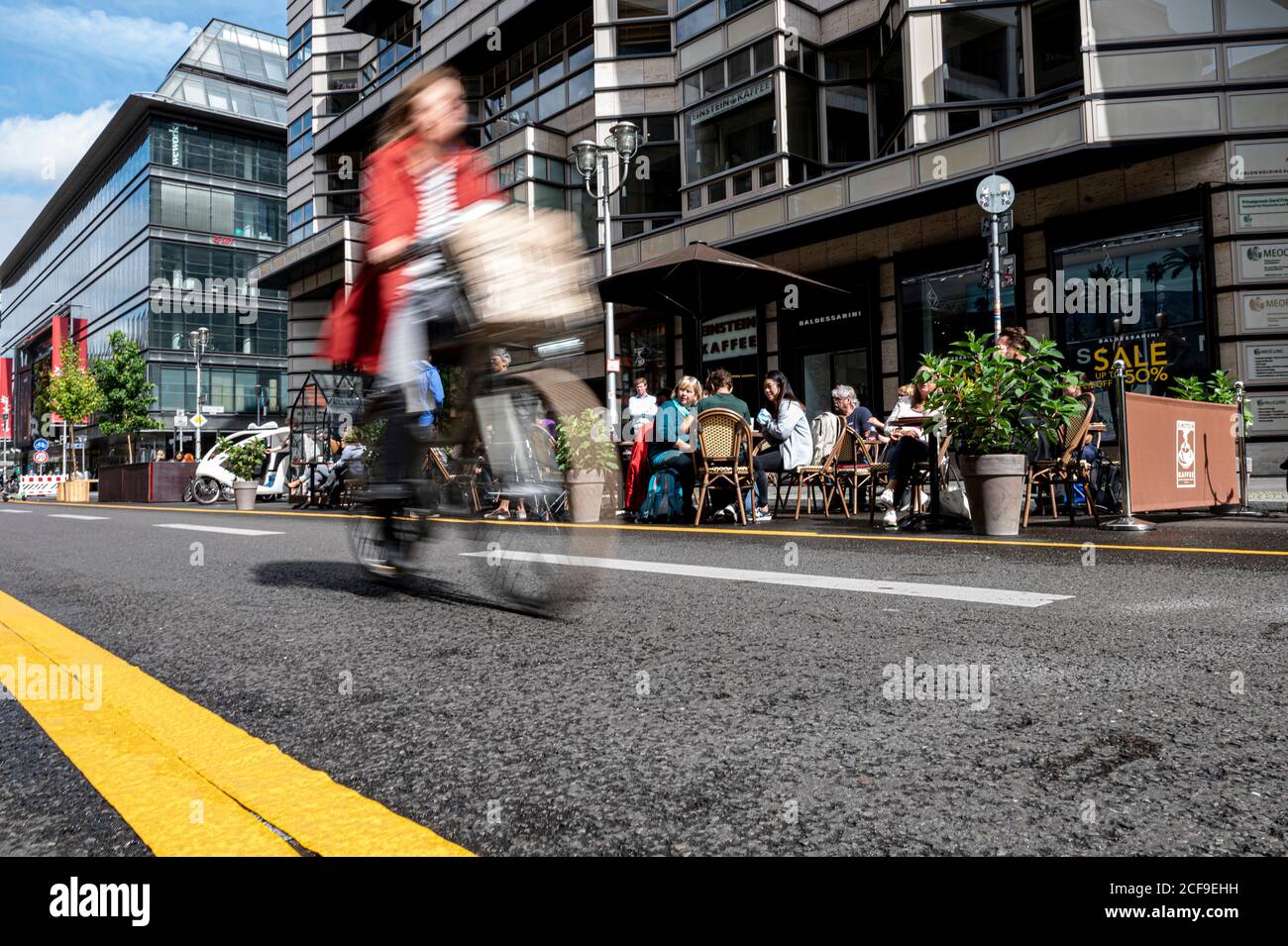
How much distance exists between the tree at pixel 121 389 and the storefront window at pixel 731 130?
37083 millimetres

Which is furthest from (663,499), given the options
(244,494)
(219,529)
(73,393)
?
(73,393)

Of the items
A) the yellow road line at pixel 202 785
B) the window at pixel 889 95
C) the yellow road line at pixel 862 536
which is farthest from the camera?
the window at pixel 889 95

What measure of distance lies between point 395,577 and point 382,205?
5.22 ft

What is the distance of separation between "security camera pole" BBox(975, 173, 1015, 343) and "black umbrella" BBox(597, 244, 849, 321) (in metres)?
2.66

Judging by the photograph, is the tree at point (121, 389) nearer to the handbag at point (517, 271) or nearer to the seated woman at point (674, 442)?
the seated woman at point (674, 442)

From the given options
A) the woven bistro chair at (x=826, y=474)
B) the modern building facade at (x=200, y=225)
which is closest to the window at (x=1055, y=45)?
the woven bistro chair at (x=826, y=474)

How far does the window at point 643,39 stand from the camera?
22328mm

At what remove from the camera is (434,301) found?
3625 millimetres

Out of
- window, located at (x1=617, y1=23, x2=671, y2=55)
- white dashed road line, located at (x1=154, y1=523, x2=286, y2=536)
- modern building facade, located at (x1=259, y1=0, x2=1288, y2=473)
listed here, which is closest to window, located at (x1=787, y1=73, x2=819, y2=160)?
modern building facade, located at (x1=259, y1=0, x2=1288, y2=473)

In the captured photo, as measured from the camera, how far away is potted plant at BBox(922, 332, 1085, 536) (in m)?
7.04

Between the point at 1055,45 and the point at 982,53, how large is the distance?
3.67ft

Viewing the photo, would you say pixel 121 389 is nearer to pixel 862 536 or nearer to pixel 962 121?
pixel 962 121

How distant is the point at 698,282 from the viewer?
1309cm
